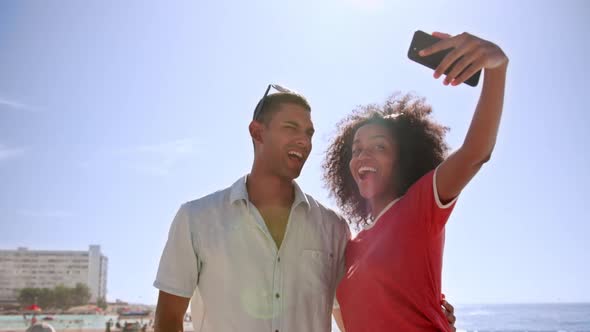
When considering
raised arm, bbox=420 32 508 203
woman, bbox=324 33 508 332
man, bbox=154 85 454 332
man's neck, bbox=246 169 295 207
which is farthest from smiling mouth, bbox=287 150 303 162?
raised arm, bbox=420 32 508 203

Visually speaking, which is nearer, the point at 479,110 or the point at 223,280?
the point at 479,110

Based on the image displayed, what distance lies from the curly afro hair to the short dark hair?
47 centimetres

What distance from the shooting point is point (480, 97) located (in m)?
2.69

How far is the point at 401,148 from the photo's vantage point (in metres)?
4.04

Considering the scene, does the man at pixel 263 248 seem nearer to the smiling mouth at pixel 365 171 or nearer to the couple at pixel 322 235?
the couple at pixel 322 235

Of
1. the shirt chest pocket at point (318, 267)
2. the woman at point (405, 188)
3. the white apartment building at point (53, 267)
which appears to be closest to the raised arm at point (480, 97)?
the woman at point (405, 188)

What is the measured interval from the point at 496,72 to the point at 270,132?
7.22ft

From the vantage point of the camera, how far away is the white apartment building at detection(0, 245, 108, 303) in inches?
6471

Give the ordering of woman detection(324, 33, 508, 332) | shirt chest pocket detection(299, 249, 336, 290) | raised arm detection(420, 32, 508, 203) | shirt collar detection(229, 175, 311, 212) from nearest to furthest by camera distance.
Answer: raised arm detection(420, 32, 508, 203) < woman detection(324, 33, 508, 332) < shirt chest pocket detection(299, 249, 336, 290) < shirt collar detection(229, 175, 311, 212)

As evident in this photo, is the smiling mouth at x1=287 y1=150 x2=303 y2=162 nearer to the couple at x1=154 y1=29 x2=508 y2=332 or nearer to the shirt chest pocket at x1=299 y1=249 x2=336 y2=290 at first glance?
the couple at x1=154 y1=29 x2=508 y2=332

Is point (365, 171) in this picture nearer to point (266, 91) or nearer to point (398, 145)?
point (398, 145)

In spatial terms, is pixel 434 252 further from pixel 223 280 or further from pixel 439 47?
pixel 223 280

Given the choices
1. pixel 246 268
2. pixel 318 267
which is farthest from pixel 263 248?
pixel 318 267

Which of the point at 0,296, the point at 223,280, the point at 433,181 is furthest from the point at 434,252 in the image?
the point at 0,296
